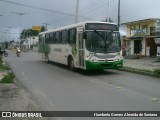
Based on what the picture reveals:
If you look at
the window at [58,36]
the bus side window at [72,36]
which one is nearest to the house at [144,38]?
the window at [58,36]

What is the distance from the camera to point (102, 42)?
692 inches

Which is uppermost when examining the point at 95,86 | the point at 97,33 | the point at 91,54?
the point at 97,33

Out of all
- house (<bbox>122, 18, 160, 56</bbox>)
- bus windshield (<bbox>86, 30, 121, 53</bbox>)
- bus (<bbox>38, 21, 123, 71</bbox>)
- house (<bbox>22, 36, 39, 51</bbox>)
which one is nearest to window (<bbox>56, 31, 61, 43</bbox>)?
bus (<bbox>38, 21, 123, 71</bbox>)

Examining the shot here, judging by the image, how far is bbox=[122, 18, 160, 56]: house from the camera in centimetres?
4366

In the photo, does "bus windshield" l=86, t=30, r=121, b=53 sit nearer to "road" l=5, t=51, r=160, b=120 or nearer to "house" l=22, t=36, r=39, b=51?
"road" l=5, t=51, r=160, b=120

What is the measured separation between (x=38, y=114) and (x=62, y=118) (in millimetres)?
729

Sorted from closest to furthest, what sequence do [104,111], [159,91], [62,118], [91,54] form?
1. [62,118]
2. [104,111]
3. [159,91]
4. [91,54]

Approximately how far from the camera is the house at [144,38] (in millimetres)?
43656

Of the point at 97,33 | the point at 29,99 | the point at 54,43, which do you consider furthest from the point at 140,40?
the point at 29,99

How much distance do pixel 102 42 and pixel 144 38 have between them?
29.1 meters

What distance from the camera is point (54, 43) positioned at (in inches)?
984

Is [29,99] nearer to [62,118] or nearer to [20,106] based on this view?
[20,106]

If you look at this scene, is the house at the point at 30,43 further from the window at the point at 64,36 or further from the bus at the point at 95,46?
the bus at the point at 95,46

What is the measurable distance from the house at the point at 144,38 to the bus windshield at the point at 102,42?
24.2 meters
